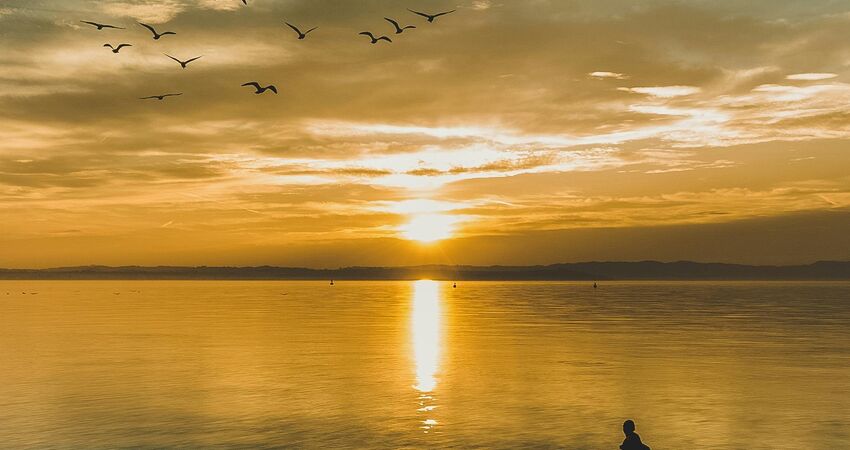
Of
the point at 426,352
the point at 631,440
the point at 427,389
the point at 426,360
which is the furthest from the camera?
the point at 426,352

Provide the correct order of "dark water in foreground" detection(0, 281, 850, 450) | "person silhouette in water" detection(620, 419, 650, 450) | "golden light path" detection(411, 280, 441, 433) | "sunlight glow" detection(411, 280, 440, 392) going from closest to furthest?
"person silhouette in water" detection(620, 419, 650, 450) → "dark water in foreground" detection(0, 281, 850, 450) → "golden light path" detection(411, 280, 441, 433) → "sunlight glow" detection(411, 280, 440, 392)

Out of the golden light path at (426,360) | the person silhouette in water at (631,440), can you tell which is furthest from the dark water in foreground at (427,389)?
the person silhouette in water at (631,440)

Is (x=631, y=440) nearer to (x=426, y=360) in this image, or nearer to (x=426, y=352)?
(x=426, y=360)

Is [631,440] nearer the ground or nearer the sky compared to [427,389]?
nearer the sky

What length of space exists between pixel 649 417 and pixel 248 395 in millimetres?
22425

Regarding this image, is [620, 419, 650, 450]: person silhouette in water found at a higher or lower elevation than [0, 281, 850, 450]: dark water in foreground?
higher

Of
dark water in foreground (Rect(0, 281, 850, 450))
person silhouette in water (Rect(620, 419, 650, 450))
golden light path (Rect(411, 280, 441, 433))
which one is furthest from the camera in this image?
golden light path (Rect(411, 280, 441, 433))

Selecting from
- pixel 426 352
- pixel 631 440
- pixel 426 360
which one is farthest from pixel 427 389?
pixel 631 440

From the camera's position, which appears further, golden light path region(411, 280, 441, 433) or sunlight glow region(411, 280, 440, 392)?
sunlight glow region(411, 280, 440, 392)

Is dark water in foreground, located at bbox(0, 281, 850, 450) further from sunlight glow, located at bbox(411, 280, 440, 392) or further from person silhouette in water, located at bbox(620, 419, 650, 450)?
person silhouette in water, located at bbox(620, 419, 650, 450)

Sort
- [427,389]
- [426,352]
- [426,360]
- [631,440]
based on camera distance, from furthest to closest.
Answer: [426,352], [426,360], [427,389], [631,440]

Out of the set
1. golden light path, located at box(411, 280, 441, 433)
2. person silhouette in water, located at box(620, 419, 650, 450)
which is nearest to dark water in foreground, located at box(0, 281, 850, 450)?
golden light path, located at box(411, 280, 441, 433)

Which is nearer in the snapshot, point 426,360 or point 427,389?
point 427,389

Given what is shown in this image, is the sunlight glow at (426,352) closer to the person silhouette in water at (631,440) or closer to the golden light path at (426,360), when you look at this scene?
the golden light path at (426,360)
